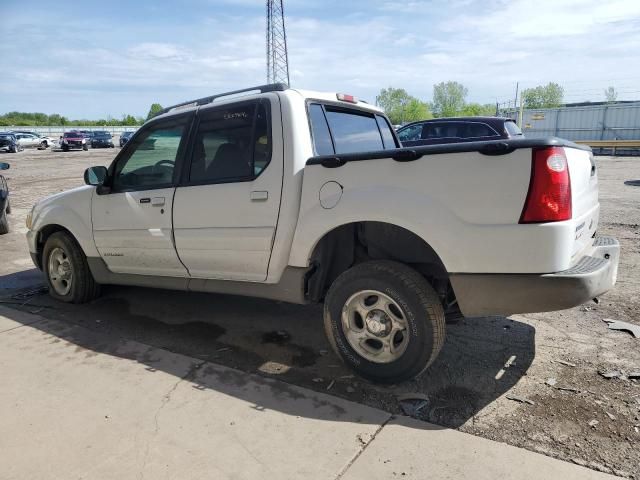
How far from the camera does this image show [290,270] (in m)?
3.55

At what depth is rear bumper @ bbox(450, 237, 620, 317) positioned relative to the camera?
8.75ft

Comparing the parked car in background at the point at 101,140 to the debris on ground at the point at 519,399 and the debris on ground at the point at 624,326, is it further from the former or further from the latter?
the debris on ground at the point at 519,399

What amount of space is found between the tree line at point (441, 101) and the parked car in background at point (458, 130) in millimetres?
74866

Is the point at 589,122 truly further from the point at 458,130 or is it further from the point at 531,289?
the point at 531,289

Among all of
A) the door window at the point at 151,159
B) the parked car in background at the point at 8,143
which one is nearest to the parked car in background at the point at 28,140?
the parked car in background at the point at 8,143

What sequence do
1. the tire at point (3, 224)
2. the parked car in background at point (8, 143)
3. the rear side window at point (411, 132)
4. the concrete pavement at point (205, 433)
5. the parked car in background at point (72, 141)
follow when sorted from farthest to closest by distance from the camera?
1. the parked car in background at point (72, 141)
2. the parked car in background at point (8, 143)
3. the rear side window at point (411, 132)
4. the tire at point (3, 224)
5. the concrete pavement at point (205, 433)

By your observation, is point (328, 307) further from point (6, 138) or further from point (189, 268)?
point (6, 138)

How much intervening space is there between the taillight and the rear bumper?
0.33m

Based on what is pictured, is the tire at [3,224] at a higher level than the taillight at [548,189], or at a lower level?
lower

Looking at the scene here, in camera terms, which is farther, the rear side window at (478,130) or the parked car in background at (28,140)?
the parked car in background at (28,140)

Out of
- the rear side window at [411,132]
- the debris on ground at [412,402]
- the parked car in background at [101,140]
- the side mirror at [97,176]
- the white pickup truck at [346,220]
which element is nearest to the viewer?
the white pickup truck at [346,220]

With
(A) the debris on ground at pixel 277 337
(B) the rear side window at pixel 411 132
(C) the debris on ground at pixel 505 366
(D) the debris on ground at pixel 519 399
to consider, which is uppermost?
(B) the rear side window at pixel 411 132

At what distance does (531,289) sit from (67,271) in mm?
4488

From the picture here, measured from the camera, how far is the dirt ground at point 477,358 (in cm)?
271
